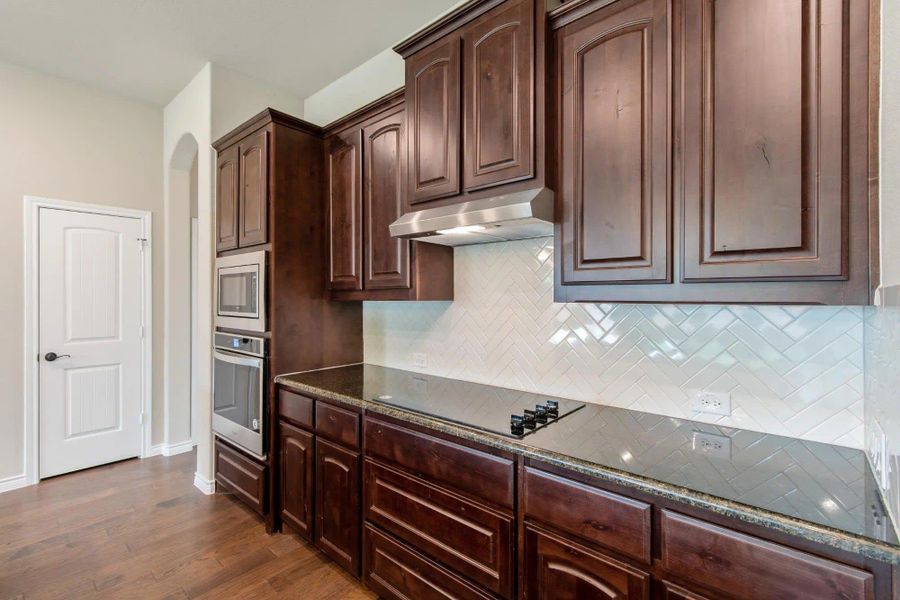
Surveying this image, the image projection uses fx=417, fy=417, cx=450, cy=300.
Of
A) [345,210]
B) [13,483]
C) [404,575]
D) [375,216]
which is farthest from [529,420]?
[13,483]

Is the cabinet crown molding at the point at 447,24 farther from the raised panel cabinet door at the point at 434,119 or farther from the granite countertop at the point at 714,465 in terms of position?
the granite countertop at the point at 714,465

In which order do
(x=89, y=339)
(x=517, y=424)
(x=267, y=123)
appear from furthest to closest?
(x=89, y=339)
(x=267, y=123)
(x=517, y=424)

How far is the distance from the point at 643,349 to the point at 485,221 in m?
0.85

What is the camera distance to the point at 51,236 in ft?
10.7

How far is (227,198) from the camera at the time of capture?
2.90 m

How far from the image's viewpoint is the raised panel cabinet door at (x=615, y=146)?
1.38 meters

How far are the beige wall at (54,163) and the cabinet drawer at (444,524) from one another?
302 cm

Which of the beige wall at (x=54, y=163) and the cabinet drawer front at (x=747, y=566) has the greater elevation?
the beige wall at (x=54, y=163)

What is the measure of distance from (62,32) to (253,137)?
145cm

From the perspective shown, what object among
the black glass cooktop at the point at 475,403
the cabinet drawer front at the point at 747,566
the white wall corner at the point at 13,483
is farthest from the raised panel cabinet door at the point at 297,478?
the white wall corner at the point at 13,483

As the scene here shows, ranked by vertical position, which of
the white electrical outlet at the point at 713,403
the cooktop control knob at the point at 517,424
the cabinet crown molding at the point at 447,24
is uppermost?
the cabinet crown molding at the point at 447,24

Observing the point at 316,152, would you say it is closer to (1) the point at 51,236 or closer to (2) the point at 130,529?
(1) the point at 51,236

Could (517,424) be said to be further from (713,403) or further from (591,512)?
(713,403)

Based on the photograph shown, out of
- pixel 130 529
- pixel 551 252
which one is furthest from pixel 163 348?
pixel 551 252
